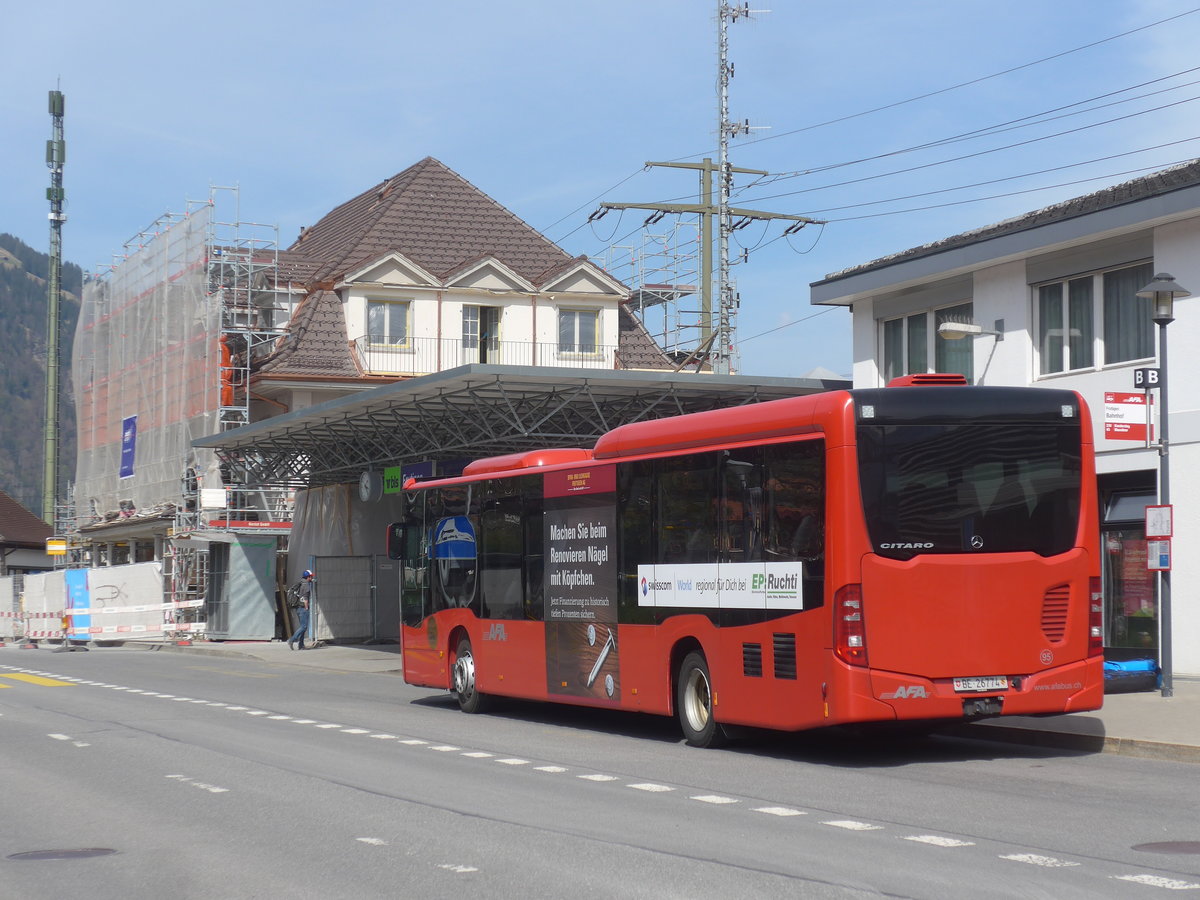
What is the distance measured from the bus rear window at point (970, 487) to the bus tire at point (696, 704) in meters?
2.72

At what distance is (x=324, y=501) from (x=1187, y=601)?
26143 mm

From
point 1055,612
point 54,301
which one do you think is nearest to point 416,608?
point 1055,612

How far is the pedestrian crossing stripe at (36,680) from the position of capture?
24.5 meters

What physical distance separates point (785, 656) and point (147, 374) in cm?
4235

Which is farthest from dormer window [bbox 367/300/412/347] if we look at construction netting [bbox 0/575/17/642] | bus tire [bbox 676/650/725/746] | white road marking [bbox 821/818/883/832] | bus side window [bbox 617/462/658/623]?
white road marking [bbox 821/818/883/832]

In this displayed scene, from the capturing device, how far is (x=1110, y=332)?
20.4 m

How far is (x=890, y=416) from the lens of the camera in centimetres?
1264

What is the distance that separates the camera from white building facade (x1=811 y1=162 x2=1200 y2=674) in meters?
18.8

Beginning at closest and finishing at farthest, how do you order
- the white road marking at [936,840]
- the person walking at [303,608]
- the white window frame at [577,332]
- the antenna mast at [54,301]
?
the white road marking at [936,840]
the person walking at [303,608]
the white window frame at [577,332]
the antenna mast at [54,301]

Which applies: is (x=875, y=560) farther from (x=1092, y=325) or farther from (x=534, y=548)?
(x=1092, y=325)

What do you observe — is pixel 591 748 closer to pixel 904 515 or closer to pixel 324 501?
pixel 904 515

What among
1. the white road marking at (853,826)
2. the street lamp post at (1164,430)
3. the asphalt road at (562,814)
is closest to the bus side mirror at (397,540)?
the asphalt road at (562,814)

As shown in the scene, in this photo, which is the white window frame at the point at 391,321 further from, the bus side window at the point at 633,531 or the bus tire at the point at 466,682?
the bus side window at the point at 633,531

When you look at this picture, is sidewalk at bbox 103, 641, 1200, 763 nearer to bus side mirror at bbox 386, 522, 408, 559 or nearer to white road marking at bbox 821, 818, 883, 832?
white road marking at bbox 821, 818, 883, 832
